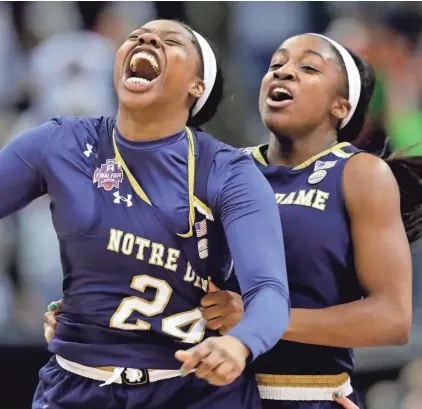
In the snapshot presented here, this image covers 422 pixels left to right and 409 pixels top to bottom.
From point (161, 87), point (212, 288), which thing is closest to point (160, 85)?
point (161, 87)

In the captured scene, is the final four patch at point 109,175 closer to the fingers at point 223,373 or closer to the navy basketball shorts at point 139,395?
the navy basketball shorts at point 139,395

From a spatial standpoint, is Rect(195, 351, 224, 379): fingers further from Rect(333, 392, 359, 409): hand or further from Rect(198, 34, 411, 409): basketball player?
Rect(333, 392, 359, 409): hand

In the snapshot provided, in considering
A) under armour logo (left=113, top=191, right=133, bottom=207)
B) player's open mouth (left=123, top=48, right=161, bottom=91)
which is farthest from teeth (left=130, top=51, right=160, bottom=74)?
under armour logo (left=113, top=191, right=133, bottom=207)

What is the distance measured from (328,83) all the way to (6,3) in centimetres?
243

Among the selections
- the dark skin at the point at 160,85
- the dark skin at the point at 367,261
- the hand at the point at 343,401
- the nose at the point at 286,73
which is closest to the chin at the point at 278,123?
the dark skin at the point at 367,261

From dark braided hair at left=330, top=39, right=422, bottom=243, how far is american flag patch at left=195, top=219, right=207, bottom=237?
0.81m

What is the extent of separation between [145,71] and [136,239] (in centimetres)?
43

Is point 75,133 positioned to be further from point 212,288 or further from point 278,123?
point 278,123

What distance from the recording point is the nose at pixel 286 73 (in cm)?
240

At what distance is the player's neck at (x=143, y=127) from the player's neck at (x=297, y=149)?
0.51 metres

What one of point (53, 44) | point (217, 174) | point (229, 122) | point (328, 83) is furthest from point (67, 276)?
point (53, 44)

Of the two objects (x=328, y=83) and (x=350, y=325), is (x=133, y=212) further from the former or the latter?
(x=328, y=83)

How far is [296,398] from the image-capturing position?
2215mm

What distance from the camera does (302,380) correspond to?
87.5 inches
